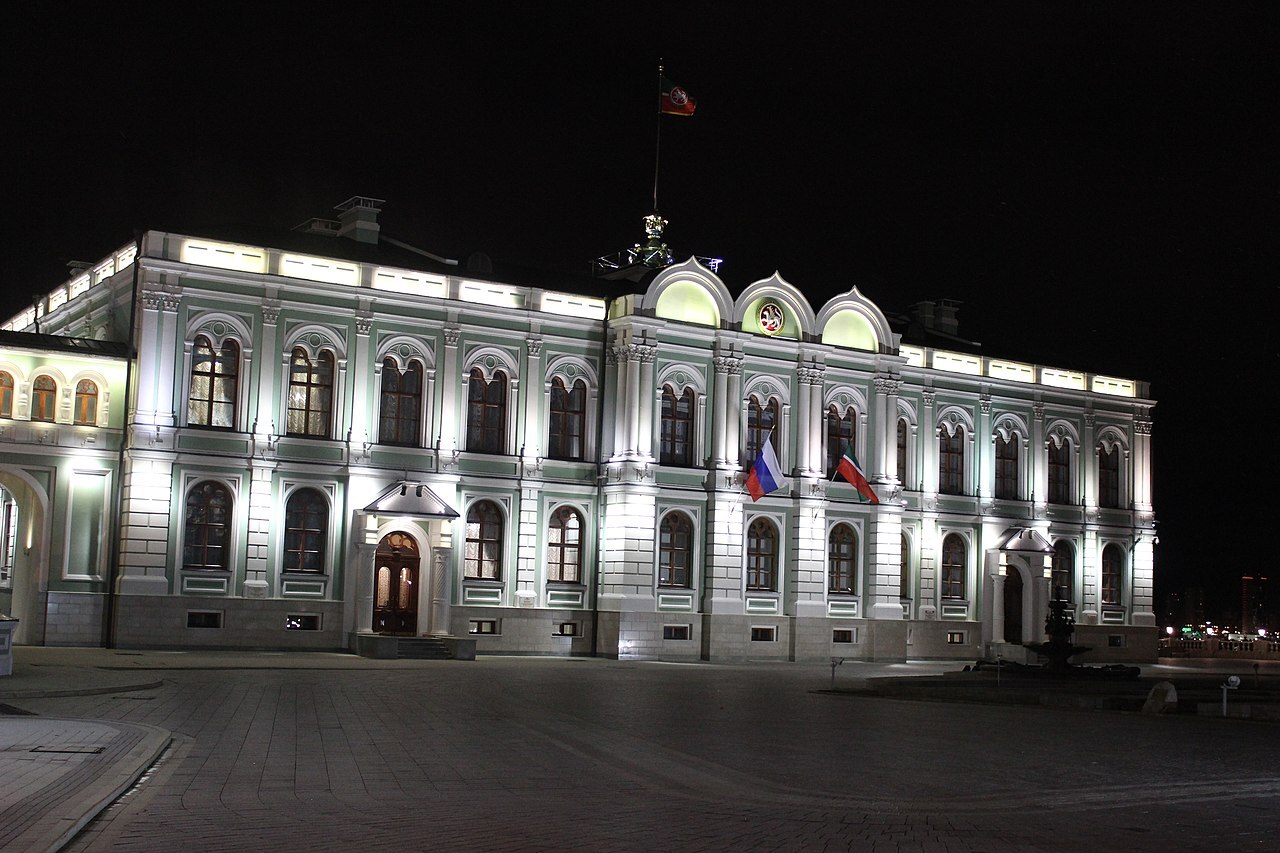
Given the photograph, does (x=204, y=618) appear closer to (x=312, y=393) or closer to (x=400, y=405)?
(x=312, y=393)

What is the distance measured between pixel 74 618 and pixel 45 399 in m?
6.00

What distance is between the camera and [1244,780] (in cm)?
1877

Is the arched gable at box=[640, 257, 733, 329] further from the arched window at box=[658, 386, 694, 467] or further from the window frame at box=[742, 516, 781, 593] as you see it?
the window frame at box=[742, 516, 781, 593]

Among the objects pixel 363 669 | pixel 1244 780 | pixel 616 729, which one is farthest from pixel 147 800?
pixel 363 669

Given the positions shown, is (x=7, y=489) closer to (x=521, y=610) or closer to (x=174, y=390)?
(x=174, y=390)

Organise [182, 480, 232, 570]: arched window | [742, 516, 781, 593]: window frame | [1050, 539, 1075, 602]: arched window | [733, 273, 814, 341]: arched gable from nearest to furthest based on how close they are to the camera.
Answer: [182, 480, 232, 570]: arched window
[733, 273, 814, 341]: arched gable
[742, 516, 781, 593]: window frame
[1050, 539, 1075, 602]: arched window

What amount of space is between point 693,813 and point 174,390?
31.9m

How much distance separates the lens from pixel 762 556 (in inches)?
2071

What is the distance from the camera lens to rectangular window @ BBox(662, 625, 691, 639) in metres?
50.1

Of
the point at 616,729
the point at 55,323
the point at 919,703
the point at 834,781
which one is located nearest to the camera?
the point at 834,781

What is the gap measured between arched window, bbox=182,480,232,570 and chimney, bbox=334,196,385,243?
10.5 metres

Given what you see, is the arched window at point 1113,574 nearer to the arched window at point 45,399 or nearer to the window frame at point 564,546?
the window frame at point 564,546

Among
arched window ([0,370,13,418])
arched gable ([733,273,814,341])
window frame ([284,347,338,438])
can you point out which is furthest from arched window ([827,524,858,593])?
arched window ([0,370,13,418])

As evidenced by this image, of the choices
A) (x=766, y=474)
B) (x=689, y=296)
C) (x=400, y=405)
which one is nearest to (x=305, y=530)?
(x=400, y=405)
